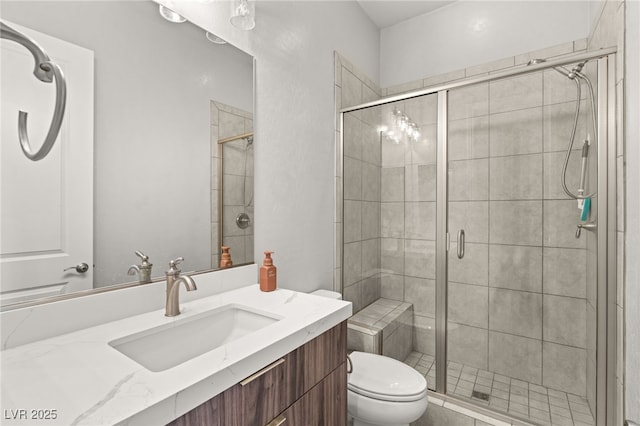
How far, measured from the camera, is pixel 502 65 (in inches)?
85.6

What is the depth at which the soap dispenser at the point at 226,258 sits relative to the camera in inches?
48.9

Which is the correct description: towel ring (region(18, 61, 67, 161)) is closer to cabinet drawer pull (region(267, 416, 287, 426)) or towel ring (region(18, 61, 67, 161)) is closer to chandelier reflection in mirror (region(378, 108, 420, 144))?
cabinet drawer pull (region(267, 416, 287, 426))

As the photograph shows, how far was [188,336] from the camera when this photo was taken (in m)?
0.94

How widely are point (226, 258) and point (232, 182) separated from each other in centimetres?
31

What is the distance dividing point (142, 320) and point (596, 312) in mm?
1767

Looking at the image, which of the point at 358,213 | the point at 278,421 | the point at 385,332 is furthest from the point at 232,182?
the point at 385,332

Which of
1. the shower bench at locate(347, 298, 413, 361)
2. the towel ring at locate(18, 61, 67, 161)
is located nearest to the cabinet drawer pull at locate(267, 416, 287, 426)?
the towel ring at locate(18, 61, 67, 161)

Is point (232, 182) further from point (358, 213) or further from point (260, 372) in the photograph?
point (358, 213)

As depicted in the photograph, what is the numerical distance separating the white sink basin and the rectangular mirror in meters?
0.20

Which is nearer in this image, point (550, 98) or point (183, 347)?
point (183, 347)

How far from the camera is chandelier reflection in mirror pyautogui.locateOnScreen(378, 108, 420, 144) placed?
73.2 inches

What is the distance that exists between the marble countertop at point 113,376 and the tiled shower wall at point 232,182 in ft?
1.38

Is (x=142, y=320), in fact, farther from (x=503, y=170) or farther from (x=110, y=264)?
(x=503, y=170)

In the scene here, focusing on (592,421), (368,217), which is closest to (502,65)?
(368,217)
